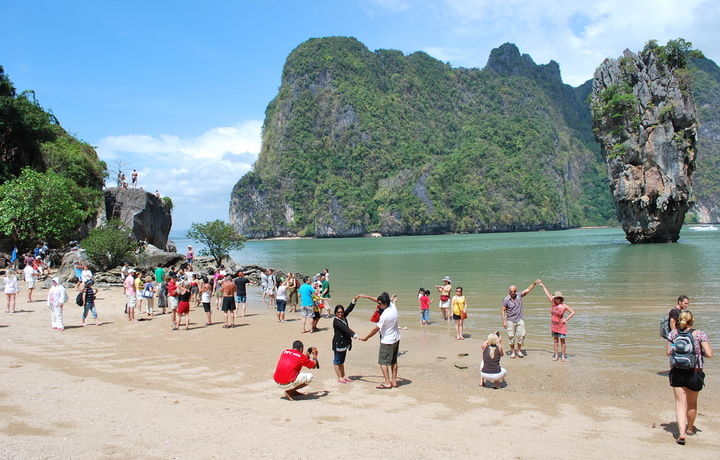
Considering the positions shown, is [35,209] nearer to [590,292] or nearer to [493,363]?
[493,363]

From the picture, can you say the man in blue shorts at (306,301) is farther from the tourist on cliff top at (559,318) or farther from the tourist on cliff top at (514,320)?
the tourist on cliff top at (559,318)

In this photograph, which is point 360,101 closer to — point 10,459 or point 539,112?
point 539,112

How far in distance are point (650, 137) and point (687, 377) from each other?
178 feet

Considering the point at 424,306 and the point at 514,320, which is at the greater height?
the point at 514,320

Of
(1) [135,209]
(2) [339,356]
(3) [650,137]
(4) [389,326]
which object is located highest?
(3) [650,137]

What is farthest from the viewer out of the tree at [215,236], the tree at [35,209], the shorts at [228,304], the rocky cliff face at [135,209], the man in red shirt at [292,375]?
the tree at [215,236]

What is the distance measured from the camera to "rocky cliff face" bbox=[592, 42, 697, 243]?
50281 millimetres

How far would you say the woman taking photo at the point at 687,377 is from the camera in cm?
552

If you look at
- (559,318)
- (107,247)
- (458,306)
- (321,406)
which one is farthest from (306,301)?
(107,247)

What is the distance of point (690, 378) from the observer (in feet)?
18.3

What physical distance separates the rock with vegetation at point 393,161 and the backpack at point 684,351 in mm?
132306

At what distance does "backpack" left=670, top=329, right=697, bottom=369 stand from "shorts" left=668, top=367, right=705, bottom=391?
131mm

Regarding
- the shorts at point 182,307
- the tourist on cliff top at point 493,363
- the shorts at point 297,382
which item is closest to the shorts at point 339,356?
the shorts at point 297,382

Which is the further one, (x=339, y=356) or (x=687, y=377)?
(x=339, y=356)
